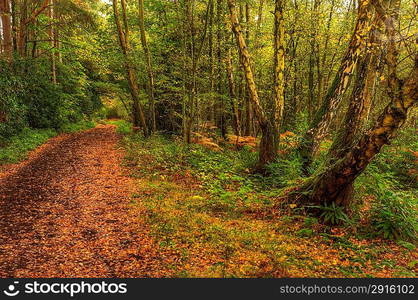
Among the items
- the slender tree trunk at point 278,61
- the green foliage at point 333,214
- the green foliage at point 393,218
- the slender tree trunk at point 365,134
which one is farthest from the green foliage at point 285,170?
the green foliage at point 393,218

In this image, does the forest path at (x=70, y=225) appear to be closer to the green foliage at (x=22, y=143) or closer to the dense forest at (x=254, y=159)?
the dense forest at (x=254, y=159)

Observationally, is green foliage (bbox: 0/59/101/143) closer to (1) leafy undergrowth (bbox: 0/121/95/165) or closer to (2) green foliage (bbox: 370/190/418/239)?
(1) leafy undergrowth (bbox: 0/121/95/165)

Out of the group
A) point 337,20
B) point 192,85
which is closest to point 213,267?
point 192,85

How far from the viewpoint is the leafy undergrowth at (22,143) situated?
10.9 meters

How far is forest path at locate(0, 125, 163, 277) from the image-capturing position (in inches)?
174

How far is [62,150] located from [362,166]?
13.0 metres

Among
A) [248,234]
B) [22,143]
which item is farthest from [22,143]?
[248,234]

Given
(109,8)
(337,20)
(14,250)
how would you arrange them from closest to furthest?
(14,250)
(337,20)
(109,8)

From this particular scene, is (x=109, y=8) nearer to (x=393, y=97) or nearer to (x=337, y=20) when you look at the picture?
(x=337, y=20)

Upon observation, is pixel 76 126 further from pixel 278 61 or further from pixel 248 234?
pixel 248 234

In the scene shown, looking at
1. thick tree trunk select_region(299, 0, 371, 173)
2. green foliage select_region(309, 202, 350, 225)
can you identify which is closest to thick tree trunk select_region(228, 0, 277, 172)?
thick tree trunk select_region(299, 0, 371, 173)

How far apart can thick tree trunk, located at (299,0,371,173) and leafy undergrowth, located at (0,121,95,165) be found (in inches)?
427

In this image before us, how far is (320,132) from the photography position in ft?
28.4

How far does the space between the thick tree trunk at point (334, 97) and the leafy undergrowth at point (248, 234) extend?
75 centimetres
